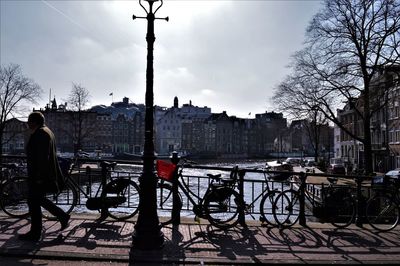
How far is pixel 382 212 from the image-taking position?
33.6ft

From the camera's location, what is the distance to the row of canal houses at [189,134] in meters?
124

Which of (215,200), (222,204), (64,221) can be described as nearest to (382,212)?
(222,204)

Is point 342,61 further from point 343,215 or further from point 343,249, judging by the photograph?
point 343,249

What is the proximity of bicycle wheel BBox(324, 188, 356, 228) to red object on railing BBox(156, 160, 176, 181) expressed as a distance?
11.7ft

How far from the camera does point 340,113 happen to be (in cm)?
8956

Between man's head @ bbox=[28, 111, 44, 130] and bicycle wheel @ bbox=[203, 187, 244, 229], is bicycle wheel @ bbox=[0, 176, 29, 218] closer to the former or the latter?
man's head @ bbox=[28, 111, 44, 130]

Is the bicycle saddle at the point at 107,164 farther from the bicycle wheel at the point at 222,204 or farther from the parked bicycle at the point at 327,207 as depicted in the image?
the parked bicycle at the point at 327,207

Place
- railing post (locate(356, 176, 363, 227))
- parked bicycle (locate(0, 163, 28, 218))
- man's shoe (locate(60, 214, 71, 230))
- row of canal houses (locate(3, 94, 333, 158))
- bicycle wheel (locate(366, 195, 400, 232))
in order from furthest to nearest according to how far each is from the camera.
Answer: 1. row of canal houses (locate(3, 94, 333, 158))
2. railing post (locate(356, 176, 363, 227))
3. bicycle wheel (locate(366, 195, 400, 232))
4. parked bicycle (locate(0, 163, 28, 218))
5. man's shoe (locate(60, 214, 71, 230))

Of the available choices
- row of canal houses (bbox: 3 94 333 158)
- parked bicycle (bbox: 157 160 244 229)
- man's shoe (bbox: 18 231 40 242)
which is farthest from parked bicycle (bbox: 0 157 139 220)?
row of canal houses (bbox: 3 94 333 158)

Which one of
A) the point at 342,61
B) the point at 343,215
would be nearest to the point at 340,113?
the point at 342,61

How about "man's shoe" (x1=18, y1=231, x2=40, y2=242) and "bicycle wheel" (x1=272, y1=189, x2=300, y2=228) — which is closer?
"man's shoe" (x1=18, y1=231, x2=40, y2=242)

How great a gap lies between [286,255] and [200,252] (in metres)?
1.37

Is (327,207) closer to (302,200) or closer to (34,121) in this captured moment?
(302,200)

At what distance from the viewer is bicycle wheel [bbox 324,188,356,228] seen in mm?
9945
